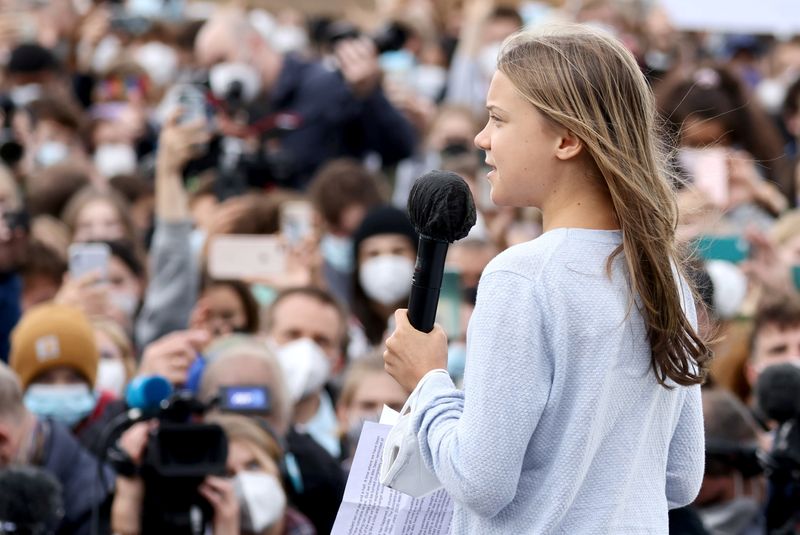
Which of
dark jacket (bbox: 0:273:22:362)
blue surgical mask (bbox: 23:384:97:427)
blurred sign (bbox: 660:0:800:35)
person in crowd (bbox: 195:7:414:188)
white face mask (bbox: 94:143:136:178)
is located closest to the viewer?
blue surgical mask (bbox: 23:384:97:427)

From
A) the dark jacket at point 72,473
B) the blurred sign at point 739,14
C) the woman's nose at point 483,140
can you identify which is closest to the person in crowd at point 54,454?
the dark jacket at point 72,473

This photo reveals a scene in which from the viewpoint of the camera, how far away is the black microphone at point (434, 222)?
2471 millimetres

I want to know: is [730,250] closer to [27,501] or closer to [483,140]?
[27,501]

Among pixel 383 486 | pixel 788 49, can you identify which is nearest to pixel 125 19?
pixel 788 49

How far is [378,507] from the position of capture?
2.64 meters

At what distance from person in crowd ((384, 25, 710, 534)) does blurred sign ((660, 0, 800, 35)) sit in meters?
7.55

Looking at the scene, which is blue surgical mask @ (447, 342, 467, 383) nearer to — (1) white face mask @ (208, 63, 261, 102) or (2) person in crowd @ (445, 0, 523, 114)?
(1) white face mask @ (208, 63, 261, 102)

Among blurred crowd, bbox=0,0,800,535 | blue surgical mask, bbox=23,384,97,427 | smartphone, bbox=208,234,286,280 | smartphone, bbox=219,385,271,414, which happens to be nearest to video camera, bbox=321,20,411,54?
blurred crowd, bbox=0,0,800,535

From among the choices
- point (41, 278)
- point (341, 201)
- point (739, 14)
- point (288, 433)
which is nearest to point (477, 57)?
point (739, 14)

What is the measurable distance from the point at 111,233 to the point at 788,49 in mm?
6336

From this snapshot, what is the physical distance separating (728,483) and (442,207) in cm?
273

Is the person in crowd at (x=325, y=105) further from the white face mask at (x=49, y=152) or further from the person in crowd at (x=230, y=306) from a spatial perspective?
the person in crowd at (x=230, y=306)

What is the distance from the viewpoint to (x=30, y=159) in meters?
9.33

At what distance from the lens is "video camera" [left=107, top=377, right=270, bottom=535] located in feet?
12.9
